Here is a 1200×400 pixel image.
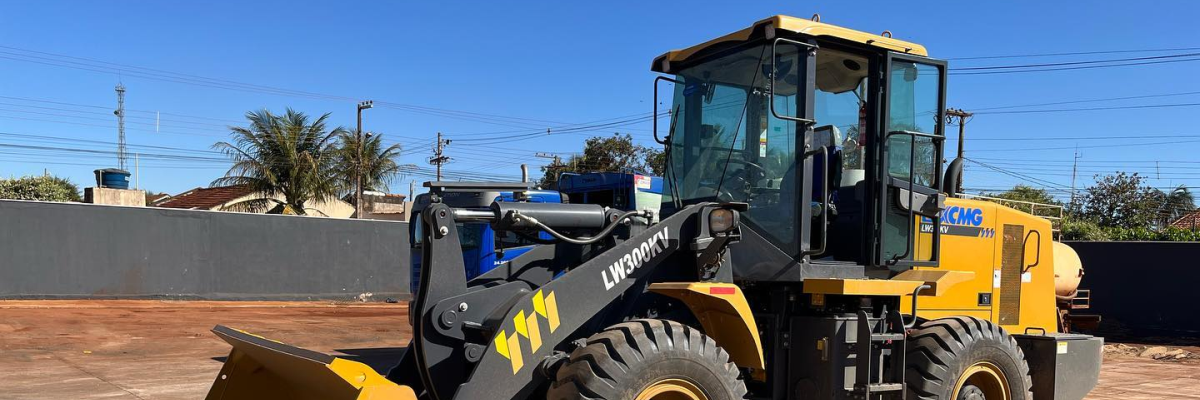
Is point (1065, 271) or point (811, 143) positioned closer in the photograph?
point (811, 143)

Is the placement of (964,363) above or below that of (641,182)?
below

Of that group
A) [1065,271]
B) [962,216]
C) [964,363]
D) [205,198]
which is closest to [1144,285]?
[1065,271]

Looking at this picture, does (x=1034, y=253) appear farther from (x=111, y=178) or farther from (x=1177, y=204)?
(x=1177, y=204)

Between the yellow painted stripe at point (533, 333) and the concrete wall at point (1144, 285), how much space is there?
59.6ft

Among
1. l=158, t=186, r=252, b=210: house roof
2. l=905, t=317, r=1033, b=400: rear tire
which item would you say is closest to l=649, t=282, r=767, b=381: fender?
l=905, t=317, r=1033, b=400: rear tire

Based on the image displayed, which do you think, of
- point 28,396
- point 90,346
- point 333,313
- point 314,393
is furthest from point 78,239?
point 314,393

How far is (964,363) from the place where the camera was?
6137mm

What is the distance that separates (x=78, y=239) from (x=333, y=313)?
5.58 m

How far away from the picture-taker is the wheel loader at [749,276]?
4711 mm

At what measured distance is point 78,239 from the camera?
1931 cm

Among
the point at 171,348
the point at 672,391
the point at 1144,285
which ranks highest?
the point at 672,391

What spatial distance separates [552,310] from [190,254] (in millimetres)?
18569

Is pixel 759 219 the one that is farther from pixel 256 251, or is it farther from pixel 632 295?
pixel 256 251

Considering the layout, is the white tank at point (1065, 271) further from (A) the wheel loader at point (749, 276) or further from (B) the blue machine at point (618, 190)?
(A) the wheel loader at point (749, 276)
